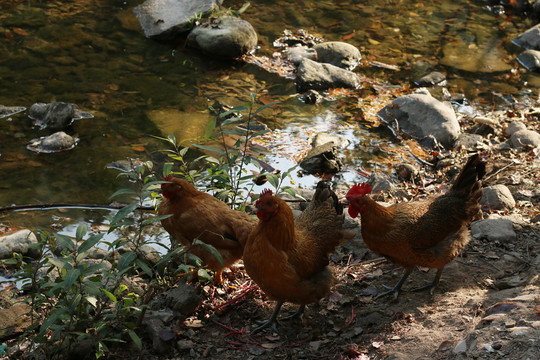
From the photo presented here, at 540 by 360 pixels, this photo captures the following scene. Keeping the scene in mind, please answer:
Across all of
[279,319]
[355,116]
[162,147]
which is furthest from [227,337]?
[355,116]

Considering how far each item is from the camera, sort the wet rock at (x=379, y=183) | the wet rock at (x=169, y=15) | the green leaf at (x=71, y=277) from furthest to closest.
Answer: the wet rock at (x=169, y=15)
the wet rock at (x=379, y=183)
the green leaf at (x=71, y=277)

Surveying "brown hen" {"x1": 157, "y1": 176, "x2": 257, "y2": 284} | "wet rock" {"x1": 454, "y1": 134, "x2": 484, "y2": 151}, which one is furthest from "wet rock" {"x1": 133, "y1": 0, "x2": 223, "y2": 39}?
"brown hen" {"x1": 157, "y1": 176, "x2": 257, "y2": 284}

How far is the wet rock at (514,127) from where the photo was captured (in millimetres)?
8250

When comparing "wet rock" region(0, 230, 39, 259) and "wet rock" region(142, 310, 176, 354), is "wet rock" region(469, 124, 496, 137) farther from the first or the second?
"wet rock" region(0, 230, 39, 259)

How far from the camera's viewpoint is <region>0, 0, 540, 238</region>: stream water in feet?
23.8

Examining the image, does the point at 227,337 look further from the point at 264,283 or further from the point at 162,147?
the point at 162,147

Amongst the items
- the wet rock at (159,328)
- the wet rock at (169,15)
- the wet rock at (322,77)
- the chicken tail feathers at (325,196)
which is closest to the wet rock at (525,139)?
the wet rock at (322,77)

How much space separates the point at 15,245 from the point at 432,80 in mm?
7679

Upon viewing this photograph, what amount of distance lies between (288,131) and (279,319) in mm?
4274

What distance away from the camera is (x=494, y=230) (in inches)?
217

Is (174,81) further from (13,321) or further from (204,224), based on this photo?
(13,321)

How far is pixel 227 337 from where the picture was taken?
4.47 metres

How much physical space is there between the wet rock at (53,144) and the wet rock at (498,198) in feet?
17.9

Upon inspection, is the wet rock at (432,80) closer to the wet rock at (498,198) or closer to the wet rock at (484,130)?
the wet rock at (484,130)
